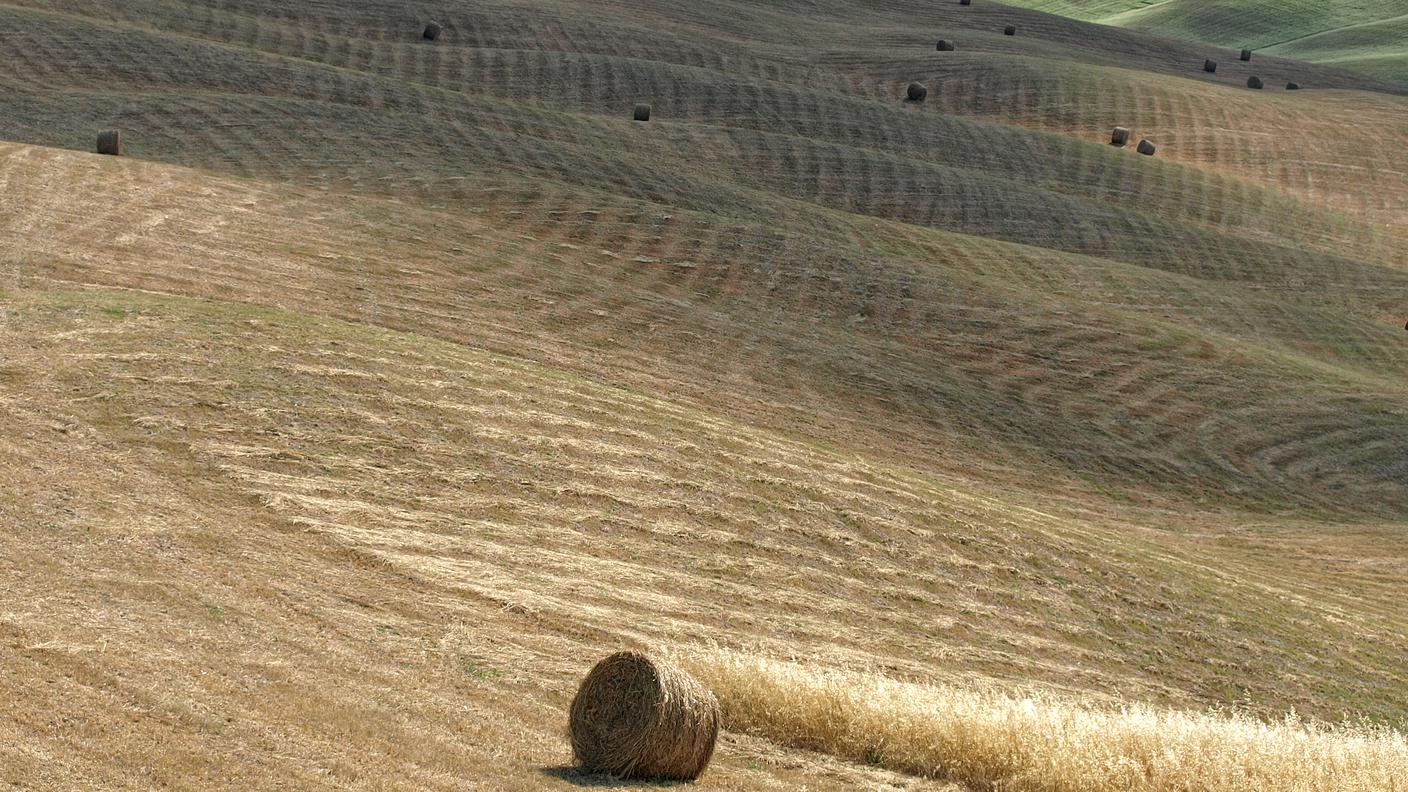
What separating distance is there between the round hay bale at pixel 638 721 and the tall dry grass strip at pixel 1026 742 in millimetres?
2340

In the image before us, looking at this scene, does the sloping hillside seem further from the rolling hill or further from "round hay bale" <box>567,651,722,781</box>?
"round hay bale" <box>567,651,722,781</box>

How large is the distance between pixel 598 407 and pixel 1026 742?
13.7 metres

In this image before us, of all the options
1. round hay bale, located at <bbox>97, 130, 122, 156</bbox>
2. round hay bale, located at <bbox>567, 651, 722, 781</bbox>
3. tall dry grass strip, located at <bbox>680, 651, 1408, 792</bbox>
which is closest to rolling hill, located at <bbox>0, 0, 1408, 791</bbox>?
round hay bale, located at <bbox>567, 651, 722, 781</bbox>

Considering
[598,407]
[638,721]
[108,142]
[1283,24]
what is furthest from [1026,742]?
[1283,24]

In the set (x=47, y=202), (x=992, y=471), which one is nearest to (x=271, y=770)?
(x=992, y=471)

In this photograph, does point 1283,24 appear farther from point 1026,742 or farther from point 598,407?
point 1026,742

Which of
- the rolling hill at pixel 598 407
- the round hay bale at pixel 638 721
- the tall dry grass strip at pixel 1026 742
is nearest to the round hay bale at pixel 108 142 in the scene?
the rolling hill at pixel 598 407

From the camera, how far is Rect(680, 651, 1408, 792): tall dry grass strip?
46.3 ft

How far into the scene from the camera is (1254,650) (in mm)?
23484

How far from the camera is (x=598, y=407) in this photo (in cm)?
2675

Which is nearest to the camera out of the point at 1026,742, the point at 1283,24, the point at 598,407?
the point at 1026,742

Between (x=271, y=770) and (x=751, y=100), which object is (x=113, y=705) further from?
(x=751, y=100)

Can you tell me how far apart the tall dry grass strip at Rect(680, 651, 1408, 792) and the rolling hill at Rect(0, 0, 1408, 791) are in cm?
49

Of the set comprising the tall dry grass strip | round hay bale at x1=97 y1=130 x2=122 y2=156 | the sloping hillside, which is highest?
the sloping hillside
